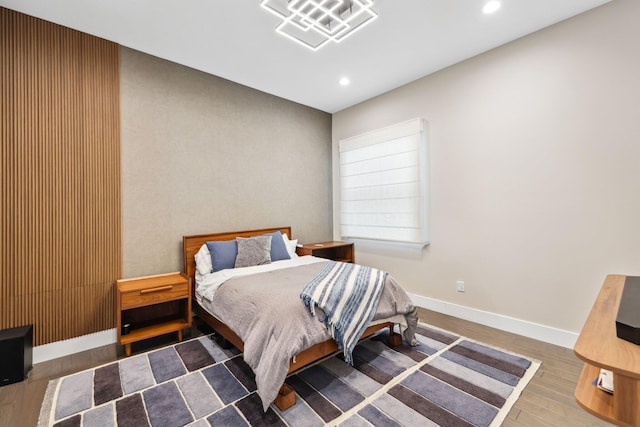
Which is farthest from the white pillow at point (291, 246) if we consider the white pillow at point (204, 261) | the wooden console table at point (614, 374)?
the wooden console table at point (614, 374)

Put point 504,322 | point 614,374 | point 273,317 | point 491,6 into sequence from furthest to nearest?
1. point 504,322
2. point 491,6
3. point 273,317
4. point 614,374

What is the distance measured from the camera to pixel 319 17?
2541mm

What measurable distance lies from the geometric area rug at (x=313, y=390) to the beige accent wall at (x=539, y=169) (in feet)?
2.70

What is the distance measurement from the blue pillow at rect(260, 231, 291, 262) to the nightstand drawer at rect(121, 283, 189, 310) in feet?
3.47

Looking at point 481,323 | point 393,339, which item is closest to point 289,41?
point 393,339

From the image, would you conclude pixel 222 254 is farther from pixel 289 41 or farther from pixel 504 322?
pixel 504 322

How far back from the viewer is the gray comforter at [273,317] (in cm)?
182

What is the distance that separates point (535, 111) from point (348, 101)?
244cm

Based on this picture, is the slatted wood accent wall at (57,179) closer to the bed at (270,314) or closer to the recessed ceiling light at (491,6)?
the bed at (270,314)

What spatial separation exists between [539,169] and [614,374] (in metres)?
2.52

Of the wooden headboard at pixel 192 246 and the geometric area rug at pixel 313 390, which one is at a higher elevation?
the wooden headboard at pixel 192 246

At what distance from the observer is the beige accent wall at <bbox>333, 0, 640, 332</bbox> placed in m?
2.38

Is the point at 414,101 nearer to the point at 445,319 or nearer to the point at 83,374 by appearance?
the point at 445,319

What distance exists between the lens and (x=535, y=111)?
110 inches
